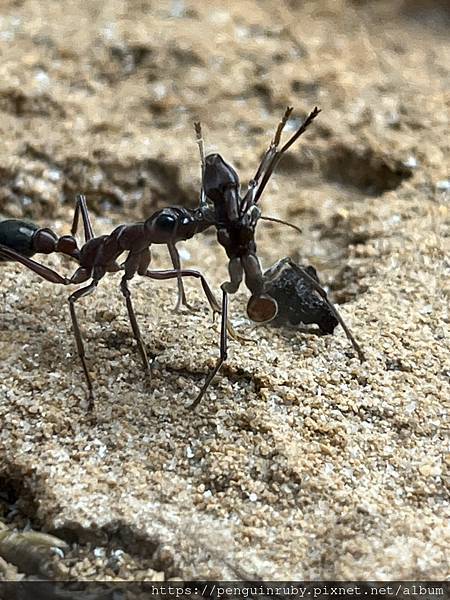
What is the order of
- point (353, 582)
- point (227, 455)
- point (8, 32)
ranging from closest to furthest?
point (353, 582) → point (227, 455) → point (8, 32)

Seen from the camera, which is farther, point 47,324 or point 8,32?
point 8,32

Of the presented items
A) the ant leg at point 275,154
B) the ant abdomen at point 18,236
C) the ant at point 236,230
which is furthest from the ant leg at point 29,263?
the ant leg at point 275,154

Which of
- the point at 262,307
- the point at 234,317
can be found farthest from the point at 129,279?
the point at 262,307

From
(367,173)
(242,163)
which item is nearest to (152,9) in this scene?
(242,163)

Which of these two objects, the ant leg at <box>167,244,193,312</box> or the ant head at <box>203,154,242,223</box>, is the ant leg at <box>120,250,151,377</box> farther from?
the ant head at <box>203,154,242,223</box>

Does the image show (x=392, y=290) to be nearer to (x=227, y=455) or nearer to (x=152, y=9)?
(x=227, y=455)

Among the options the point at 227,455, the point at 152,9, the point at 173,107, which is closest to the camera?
the point at 227,455

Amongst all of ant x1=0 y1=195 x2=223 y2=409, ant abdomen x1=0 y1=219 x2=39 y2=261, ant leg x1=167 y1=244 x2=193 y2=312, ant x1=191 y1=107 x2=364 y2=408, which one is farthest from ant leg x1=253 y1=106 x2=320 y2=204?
ant abdomen x1=0 y1=219 x2=39 y2=261
